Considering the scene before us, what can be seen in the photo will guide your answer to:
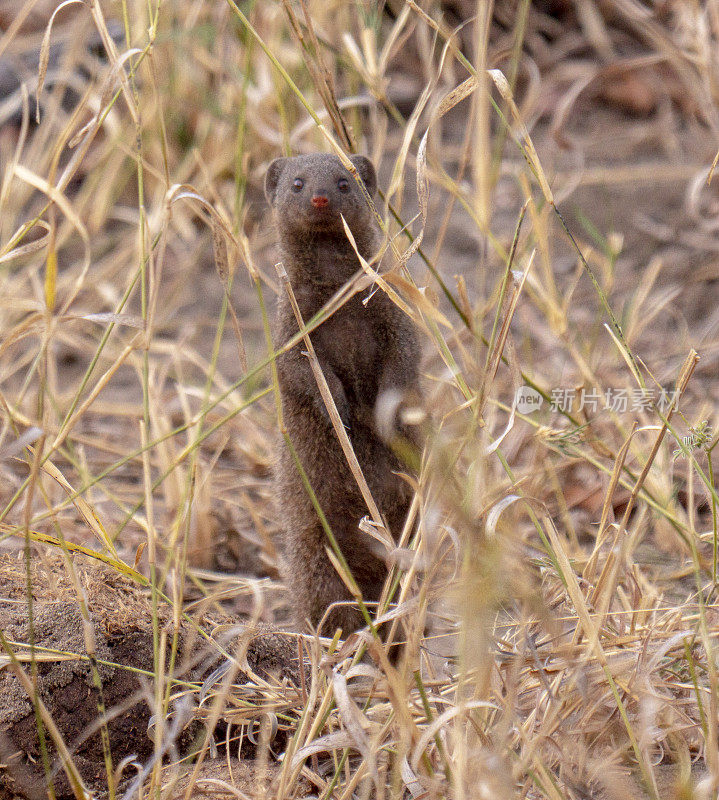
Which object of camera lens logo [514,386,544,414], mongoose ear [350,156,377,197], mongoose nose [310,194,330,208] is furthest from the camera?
camera lens logo [514,386,544,414]

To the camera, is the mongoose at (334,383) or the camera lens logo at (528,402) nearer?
the mongoose at (334,383)

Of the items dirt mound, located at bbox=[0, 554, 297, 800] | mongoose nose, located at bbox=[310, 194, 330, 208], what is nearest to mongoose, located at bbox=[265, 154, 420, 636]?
mongoose nose, located at bbox=[310, 194, 330, 208]

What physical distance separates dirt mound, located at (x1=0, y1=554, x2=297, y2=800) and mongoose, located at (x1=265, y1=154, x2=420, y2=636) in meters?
0.34

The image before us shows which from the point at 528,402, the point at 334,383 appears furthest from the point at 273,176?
the point at 528,402

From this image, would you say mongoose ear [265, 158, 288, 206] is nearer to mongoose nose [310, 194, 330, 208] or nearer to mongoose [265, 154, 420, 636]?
mongoose [265, 154, 420, 636]

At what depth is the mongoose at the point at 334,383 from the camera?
2.32 m

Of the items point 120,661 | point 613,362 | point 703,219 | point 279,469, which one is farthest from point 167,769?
point 703,219

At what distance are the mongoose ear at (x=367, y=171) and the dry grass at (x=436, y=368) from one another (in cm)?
8

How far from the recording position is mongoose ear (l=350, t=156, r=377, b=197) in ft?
7.97

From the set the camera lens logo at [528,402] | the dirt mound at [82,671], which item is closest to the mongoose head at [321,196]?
the camera lens logo at [528,402]

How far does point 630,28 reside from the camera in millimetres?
4996

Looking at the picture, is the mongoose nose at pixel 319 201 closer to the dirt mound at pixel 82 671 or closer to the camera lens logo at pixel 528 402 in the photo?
the camera lens logo at pixel 528 402

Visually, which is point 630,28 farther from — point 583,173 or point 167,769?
point 167,769

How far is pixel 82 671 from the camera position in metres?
1.87
